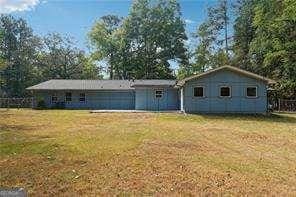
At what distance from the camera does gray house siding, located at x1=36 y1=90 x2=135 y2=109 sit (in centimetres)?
4744

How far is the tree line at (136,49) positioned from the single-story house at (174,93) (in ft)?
45.0

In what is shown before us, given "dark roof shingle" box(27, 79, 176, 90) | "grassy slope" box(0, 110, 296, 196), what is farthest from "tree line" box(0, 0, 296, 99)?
"grassy slope" box(0, 110, 296, 196)

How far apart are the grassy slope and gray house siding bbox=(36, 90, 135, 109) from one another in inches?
1095

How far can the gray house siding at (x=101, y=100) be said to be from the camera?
47.4 metres

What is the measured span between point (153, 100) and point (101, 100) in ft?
22.5

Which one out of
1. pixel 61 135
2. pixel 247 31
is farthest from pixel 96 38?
pixel 61 135

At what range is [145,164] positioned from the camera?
12.8 meters

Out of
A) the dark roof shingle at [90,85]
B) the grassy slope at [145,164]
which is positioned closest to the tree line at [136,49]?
the dark roof shingle at [90,85]

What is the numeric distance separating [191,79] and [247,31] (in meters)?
25.3

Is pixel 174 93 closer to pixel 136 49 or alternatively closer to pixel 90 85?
Result: pixel 90 85

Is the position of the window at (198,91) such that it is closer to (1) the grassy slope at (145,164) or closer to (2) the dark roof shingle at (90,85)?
(2) the dark roof shingle at (90,85)

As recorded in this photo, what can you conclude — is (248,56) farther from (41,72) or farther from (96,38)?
(41,72)

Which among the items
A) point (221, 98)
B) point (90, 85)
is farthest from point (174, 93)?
point (90, 85)

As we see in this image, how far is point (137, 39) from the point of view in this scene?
2601 inches
